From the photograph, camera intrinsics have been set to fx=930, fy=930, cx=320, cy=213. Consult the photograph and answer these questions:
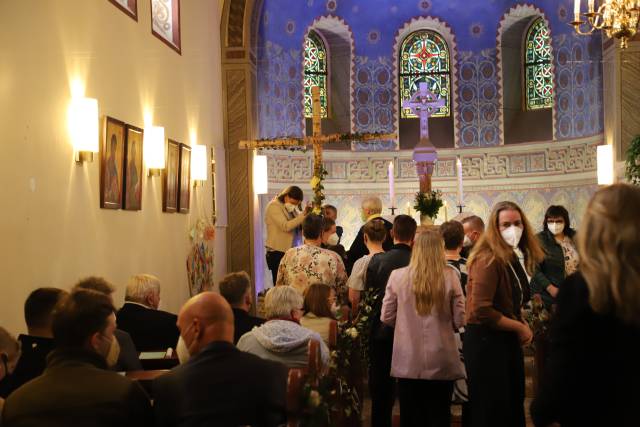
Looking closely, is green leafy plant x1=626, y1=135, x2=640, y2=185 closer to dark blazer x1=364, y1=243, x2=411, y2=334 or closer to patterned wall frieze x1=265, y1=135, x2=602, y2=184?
patterned wall frieze x1=265, y1=135, x2=602, y2=184

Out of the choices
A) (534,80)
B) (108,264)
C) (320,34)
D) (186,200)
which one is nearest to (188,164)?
(186,200)

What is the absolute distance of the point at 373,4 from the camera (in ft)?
57.1

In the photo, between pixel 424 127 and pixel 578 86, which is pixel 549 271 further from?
pixel 578 86

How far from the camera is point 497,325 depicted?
5.07 m

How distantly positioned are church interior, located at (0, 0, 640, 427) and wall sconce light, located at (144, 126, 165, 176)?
19mm

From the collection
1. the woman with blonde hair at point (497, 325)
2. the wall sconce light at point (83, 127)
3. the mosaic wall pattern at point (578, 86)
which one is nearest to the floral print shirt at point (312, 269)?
the wall sconce light at point (83, 127)

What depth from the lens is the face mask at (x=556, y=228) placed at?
773cm

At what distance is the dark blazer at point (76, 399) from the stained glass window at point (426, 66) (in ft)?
49.3

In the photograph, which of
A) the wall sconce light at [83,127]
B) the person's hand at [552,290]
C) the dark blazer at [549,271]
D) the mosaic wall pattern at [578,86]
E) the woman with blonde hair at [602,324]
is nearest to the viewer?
the woman with blonde hair at [602,324]

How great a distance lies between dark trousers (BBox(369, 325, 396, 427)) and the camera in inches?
258

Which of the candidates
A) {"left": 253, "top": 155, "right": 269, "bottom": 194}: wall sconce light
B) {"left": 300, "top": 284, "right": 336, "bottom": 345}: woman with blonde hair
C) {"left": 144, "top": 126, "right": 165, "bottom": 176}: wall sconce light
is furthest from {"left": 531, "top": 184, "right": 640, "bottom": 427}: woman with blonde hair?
{"left": 253, "top": 155, "right": 269, "bottom": 194}: wall sconce light

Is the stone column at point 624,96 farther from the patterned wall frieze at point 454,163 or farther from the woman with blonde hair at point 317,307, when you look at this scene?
the woman with blonde hair at point 317,307

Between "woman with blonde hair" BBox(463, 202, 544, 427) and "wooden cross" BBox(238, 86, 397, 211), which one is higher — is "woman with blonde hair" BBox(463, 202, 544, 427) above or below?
below

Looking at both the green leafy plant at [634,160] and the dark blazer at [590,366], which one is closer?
the dark blazer at [590,366]
